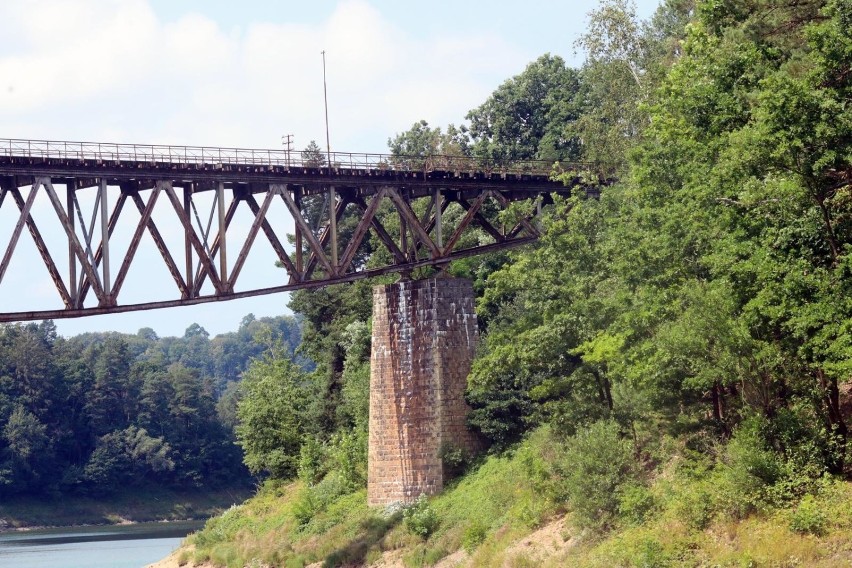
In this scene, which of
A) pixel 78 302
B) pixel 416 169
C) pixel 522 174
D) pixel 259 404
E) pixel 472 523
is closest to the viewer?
pixel 78 302

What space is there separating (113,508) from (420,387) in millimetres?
95330

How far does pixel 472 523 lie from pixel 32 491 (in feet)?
338

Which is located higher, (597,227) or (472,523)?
(597,227)

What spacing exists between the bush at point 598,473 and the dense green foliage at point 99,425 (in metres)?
100

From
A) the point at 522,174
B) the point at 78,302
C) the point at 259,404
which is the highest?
the point at 522,174

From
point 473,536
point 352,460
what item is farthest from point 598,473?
point 352,460

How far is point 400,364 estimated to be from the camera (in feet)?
189

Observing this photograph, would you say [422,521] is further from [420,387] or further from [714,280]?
[714,280]

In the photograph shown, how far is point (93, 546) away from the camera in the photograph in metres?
107

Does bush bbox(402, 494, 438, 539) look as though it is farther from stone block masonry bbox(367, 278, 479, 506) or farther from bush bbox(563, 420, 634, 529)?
bush bbox(563, 420, 634, 529)

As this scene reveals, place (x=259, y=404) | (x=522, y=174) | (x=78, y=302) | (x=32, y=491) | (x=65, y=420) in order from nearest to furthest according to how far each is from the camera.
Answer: (x=78, y=302), (x=522, y=174), (x=259, y=404), (x=32, y=491), (x=65, y=420)

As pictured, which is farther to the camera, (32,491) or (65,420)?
(65,420)

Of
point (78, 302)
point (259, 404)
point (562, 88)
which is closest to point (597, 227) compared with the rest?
point (78, 302)

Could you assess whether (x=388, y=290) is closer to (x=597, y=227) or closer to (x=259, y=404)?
(x=597, y=227)
